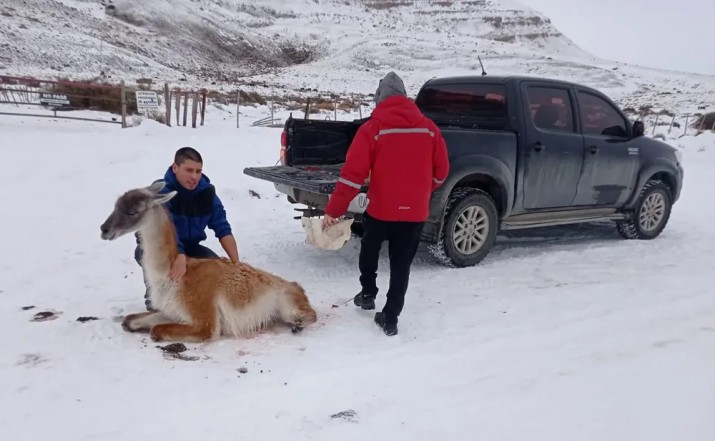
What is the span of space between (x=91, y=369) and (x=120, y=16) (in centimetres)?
7309

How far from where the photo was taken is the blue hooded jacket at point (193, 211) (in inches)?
173

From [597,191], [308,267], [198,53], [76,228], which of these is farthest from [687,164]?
[198,53]

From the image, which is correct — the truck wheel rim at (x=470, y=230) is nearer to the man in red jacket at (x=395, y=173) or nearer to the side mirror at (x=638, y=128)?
the man in red jacket at (x=395, y=173)

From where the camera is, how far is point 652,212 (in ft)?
25.3

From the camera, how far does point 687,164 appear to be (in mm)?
16297

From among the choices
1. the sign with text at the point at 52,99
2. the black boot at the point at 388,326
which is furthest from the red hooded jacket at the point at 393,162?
the sign with text at the point at 52,99

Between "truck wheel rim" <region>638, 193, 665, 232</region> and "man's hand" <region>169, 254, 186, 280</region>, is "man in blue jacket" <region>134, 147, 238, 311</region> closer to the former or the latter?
"man's hand" <region>169, 254, 186, 280</region>

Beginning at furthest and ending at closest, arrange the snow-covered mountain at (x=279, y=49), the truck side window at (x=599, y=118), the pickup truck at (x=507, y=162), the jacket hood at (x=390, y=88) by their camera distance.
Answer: the snow-covered mountain at (x=279, y=49), the truck side window at (x=599, y=118), the pickup truck at (x=507, y=162), the jacket hood at (x=390, y=88)

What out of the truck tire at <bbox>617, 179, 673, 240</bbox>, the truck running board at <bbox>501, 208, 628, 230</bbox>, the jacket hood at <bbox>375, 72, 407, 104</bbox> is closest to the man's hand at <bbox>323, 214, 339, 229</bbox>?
the jacket hood at <bbox>375, 72, 407, 104</bbox>

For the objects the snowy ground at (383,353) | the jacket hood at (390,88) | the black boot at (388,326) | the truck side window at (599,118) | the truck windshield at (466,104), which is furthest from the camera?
the truck side window at (599,118)

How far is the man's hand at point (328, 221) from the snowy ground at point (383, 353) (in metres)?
0.81

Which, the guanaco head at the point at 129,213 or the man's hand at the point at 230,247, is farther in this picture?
the man's hand at the point at 230,247

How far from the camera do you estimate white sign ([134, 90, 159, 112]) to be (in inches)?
611

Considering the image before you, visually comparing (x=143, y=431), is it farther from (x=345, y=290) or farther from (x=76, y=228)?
(x=76, y=228)
